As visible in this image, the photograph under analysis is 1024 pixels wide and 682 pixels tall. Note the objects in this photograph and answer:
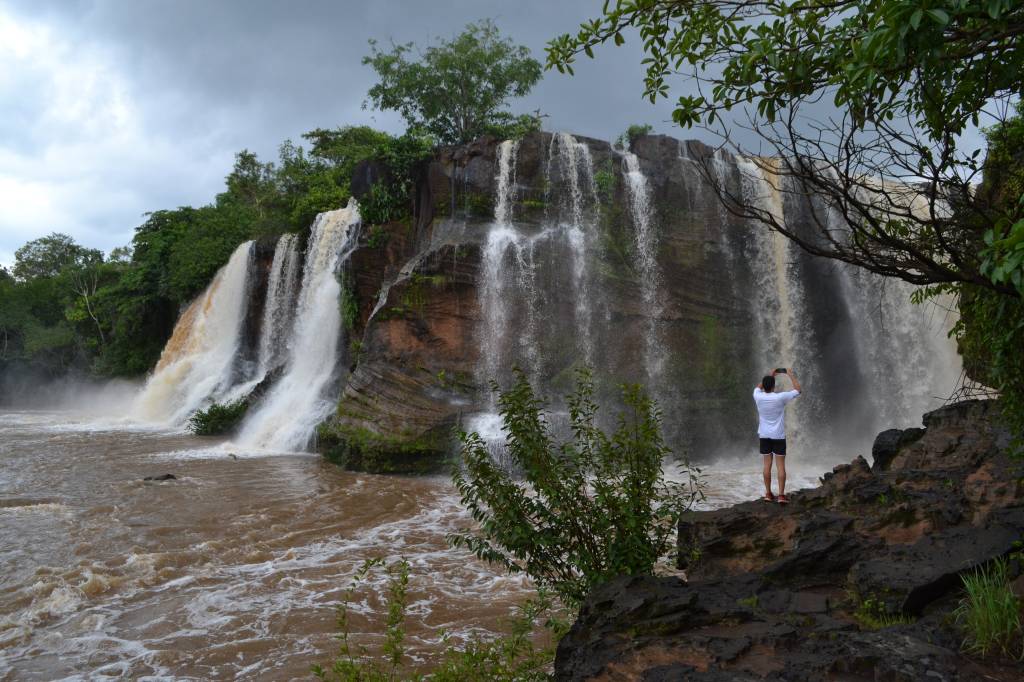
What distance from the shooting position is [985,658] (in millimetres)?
2998

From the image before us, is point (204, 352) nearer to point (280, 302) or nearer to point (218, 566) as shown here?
point (280, 302)

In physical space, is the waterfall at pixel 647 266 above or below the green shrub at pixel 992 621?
above

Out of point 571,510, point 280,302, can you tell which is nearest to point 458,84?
point 280,302

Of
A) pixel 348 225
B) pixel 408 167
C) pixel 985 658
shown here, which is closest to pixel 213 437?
pixel 348 225

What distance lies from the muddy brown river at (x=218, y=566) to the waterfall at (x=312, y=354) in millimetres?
2942

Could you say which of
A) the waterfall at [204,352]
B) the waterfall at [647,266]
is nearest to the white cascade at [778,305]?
the waterfall at [647,266]

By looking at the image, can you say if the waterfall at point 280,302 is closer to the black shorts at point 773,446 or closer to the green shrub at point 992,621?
the black shorts at point 773,446

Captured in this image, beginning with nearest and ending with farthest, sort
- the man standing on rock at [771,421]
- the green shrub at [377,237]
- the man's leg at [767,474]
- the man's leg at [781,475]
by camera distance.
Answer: the man's leg at [781,475] → the man's leg at [767,474] → the man standing on rock at [771,421] → the green shrub at [377,237]

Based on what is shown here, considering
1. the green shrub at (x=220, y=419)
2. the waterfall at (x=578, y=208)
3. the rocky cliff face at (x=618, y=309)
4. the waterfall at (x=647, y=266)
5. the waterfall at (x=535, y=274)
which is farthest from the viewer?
the green shrub at (x=220, y=419)

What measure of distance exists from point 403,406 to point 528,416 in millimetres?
9570

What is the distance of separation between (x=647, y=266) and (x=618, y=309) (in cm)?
131

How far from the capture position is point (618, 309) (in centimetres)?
1522

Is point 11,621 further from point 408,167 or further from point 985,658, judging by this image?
point 408,167

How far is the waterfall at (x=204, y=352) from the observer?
2162 centimetres
